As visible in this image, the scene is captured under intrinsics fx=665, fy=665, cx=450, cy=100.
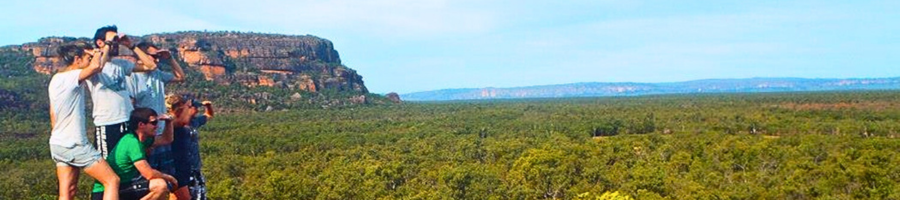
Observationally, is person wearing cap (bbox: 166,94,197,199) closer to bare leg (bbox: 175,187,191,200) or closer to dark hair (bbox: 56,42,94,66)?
bare leg (bbox: 175,187,191,200)

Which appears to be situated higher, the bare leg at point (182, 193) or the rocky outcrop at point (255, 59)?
the rocky outcrop at point (255, 59)

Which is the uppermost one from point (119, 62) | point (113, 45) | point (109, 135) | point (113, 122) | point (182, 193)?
point (113, 45)

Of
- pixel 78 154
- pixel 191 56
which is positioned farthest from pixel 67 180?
pixel 191 56

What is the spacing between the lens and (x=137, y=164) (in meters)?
5.04

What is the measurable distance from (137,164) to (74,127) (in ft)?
1.68

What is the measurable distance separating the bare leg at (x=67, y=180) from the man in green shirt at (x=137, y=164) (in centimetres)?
18

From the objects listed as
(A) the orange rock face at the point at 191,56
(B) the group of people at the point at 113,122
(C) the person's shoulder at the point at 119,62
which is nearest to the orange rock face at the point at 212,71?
(A) the orange rock face at the point at 191,56

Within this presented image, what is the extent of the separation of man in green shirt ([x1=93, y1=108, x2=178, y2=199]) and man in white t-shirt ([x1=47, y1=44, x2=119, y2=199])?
0.18 meters

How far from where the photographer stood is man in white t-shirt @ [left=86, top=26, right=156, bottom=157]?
5.21 m

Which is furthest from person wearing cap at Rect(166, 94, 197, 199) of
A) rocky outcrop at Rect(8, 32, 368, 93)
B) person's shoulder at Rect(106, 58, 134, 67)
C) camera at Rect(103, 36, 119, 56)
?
rocky outcrop at Rect(8, 32, 368, 93)

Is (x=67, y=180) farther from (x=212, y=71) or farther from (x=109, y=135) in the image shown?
(x=212, y=71)

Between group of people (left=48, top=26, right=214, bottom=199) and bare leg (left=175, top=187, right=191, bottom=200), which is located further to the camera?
bare leg (left=175, top=187, right=191, bottom=200)

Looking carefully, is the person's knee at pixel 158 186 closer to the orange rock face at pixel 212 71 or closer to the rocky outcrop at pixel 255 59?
the rocky outcrop at pixel 255 59

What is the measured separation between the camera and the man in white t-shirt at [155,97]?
570 centimetres
